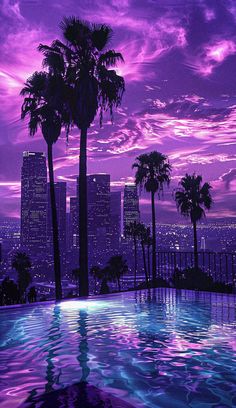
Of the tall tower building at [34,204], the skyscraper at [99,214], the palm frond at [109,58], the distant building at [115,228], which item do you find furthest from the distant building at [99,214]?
the palm frond at [109,58]

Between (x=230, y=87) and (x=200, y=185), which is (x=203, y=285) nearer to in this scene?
(x=230, y=87)

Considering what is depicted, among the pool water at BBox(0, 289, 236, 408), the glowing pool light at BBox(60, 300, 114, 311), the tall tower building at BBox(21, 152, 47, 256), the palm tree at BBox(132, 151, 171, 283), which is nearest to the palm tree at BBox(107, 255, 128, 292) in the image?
the palm tree at BBox(132, 151, 171, 283)

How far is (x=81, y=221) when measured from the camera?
14.5 meters

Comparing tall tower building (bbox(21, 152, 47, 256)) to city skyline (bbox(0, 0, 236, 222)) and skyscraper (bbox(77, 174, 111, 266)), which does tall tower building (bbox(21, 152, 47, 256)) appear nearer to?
skyscraper (bbox(77, 174, 111, 266))

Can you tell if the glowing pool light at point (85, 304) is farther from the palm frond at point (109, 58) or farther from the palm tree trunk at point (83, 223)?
the palm frond at point (109, 58)

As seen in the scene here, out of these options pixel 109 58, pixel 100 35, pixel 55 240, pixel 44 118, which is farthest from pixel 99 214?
pixel 100 35

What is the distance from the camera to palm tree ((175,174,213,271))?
35062 mm

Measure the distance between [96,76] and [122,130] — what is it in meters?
14.4

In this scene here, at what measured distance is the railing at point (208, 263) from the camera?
11.9m

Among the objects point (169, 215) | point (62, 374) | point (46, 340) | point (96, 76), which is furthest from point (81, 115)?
point (169, 215)

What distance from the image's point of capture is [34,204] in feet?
569

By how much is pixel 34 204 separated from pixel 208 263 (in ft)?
543

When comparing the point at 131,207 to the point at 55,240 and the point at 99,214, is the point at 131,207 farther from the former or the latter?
the point at 55,240

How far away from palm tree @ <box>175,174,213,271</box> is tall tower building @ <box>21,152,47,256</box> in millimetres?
125897
